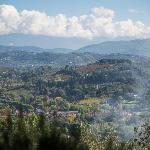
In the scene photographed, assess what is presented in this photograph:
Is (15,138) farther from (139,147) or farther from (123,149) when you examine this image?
(139,147)

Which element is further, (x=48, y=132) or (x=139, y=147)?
(x=139, y=147)

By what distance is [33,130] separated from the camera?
23.7 metres

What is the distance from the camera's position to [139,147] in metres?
73.9

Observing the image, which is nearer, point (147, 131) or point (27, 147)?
point (27, 147)

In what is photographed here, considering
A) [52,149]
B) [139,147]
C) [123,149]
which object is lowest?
[139,147]

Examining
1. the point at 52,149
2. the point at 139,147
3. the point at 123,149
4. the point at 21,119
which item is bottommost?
the point at 139,147

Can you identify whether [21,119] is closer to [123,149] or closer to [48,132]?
[48,132]

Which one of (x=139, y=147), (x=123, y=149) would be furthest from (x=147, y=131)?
(x=123, y=149)

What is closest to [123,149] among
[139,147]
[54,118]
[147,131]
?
[147,131]

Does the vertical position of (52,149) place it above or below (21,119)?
Answer: below

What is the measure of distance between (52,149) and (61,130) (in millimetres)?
1176

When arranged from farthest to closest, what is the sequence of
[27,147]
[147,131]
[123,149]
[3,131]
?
[147,131]
[123,149]
[3,131]
[27,147]

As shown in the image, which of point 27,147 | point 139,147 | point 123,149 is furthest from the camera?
point 139,147

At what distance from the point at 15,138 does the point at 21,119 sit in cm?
110
